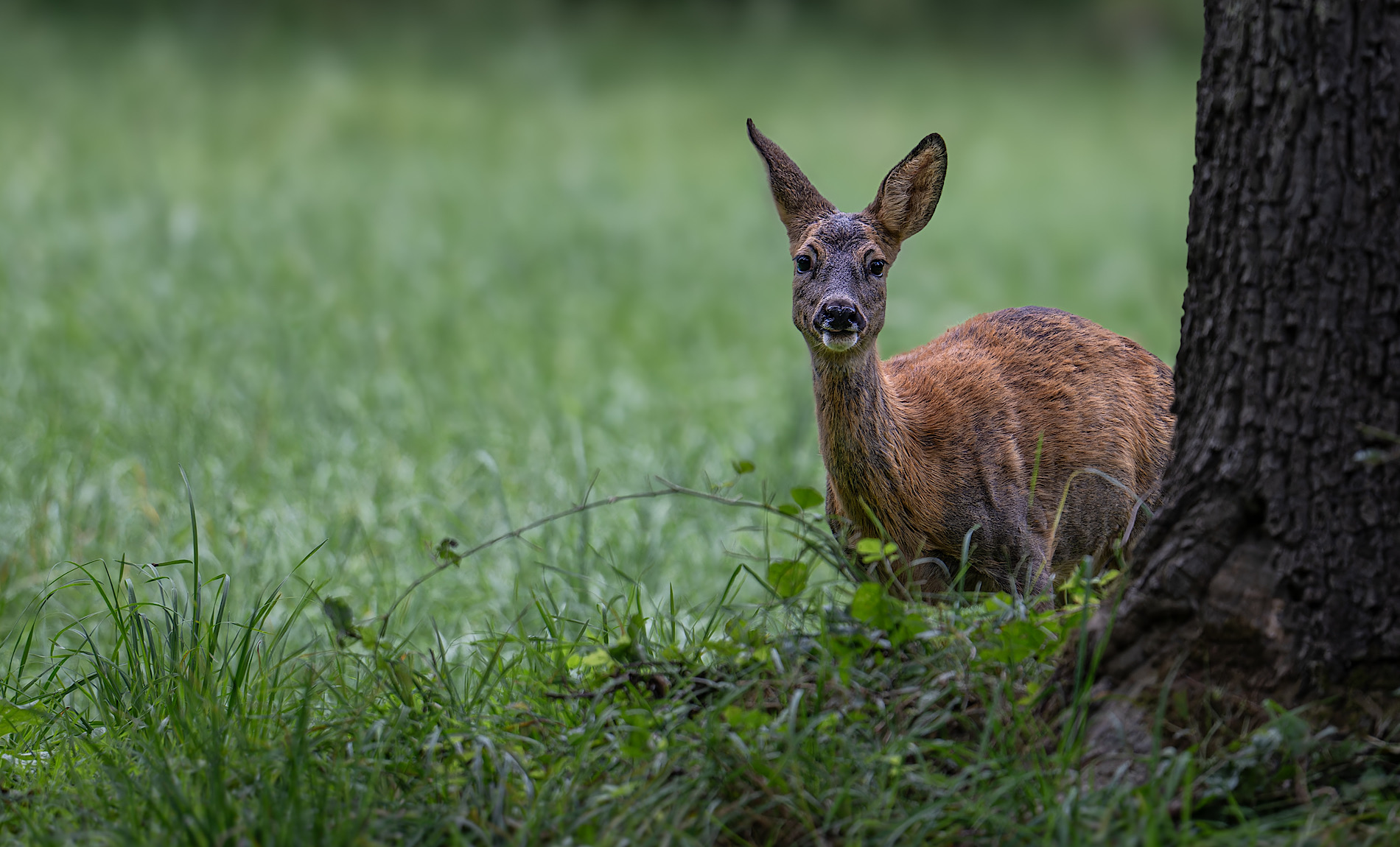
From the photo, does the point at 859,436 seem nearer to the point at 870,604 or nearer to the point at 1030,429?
the point at 1030,429

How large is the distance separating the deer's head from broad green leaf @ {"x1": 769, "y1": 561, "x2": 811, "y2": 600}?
965mm

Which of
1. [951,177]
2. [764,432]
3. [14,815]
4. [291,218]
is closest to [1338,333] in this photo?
[14,815]

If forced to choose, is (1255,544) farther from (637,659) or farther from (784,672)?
(637,659)

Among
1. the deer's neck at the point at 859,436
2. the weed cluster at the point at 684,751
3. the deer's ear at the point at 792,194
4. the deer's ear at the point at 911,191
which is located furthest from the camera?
the deer's ear at the point at 792,194

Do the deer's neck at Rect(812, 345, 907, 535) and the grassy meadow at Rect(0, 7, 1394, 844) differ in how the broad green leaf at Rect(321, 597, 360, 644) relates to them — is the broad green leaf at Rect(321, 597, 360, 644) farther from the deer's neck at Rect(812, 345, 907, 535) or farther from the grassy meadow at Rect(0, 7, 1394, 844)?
the deer's neck at Rect(812, 345, 907, 535)

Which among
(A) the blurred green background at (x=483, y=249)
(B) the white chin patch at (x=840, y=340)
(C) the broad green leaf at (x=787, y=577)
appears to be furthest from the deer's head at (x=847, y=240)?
(C) the broad green leaf at (x=787, y=577)

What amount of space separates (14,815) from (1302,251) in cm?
241

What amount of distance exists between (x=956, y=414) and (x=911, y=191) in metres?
0.62

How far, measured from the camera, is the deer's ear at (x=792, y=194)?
390 cm

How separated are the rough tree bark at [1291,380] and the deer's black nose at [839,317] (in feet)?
3.96

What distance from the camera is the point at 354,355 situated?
7.60 m

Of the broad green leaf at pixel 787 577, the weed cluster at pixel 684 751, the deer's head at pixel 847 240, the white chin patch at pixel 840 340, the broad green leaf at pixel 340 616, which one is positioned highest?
the deer's head at pixel 847 240

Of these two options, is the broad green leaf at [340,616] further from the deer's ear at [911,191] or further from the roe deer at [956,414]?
the deer's ear at [911,191]

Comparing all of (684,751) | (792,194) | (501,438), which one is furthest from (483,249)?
(684,751)
